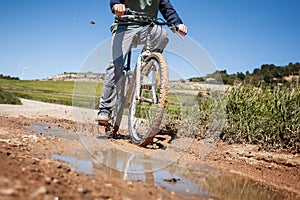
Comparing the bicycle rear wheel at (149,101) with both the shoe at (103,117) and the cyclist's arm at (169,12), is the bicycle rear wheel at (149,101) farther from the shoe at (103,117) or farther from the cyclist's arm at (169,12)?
the cyclist's arm at (169,12)

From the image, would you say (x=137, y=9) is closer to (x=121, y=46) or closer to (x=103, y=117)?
Result: (x=121, y=46)

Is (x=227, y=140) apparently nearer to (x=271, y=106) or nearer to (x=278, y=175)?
(x=271, y=106)

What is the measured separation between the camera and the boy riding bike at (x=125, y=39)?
148 inches

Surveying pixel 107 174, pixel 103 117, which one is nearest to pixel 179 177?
pixel 107 174

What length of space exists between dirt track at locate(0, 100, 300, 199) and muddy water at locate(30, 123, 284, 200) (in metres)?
0.05

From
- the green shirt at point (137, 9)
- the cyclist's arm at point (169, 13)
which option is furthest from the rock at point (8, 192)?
Answer: the cyclist's arm at point (169, 13)

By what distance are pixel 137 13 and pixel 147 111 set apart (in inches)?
46.0

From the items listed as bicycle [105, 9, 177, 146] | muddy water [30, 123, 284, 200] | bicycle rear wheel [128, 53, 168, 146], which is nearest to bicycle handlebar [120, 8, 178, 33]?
bicycle [105, 9, 177, 146]

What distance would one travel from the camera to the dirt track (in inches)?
54.6

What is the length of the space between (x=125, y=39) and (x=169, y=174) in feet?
6.45

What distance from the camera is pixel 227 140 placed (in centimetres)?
427

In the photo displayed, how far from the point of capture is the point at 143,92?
Answer: 3758 mm

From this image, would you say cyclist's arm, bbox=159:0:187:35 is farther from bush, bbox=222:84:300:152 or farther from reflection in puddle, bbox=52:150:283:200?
reflection in puddle, bbox=52:150:283:200

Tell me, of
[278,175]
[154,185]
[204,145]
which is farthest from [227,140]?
[154,185]
